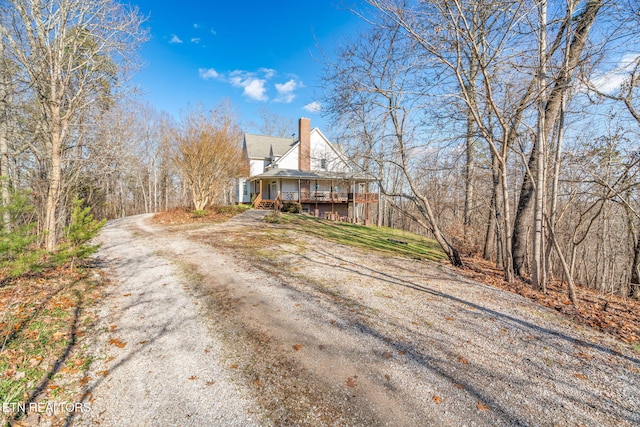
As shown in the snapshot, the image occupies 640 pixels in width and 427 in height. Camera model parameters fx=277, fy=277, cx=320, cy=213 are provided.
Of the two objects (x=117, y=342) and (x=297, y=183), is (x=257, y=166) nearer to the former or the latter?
(x=297, y=183)

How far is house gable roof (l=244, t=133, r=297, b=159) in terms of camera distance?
27.0 metres

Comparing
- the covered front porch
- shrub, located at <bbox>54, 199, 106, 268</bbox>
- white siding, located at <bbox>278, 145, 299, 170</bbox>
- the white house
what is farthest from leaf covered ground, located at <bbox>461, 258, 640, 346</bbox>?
white siding, located at <bbox>278, 145, 299, 170</bbox>

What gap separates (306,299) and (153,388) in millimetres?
2606

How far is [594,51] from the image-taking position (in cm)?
561

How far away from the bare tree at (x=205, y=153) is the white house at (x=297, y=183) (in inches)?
201

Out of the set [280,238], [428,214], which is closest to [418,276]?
[428,214]

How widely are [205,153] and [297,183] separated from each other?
9.67 metres

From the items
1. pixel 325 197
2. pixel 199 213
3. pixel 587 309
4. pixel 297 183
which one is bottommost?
pixel 587 309

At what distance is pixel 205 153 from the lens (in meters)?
16.1

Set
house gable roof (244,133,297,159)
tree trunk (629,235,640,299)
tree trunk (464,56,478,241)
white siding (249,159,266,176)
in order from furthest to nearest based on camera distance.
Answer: house gable roof (244,133,297,159) → white siding (249,159,266,176) → tree trunk (629,235,640,299) → tree trunk (464,56,478,241)

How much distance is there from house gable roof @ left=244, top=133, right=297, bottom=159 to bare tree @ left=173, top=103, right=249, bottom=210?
→ 8.97 metres

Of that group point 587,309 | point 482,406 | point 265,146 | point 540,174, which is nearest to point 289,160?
point 265,146

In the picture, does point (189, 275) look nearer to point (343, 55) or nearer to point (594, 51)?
point (343, 55)

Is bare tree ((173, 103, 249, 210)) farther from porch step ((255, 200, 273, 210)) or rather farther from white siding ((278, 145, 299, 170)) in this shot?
white siding ((278, 145, 299, 170))
